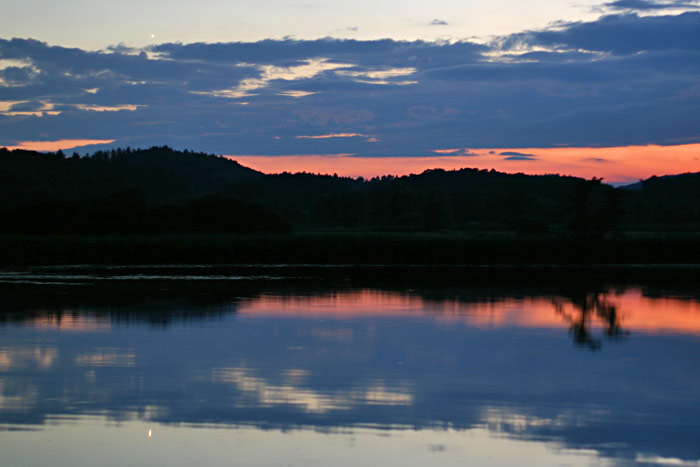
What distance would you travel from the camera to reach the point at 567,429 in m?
9.04

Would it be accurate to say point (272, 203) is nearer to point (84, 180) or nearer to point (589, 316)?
point (84, 180)

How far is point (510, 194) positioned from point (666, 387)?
4482 inches

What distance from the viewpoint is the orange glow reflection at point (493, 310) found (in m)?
18.3

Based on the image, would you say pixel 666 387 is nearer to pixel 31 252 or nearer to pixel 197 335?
pixel 197 335

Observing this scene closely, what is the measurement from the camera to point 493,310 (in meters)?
20.7

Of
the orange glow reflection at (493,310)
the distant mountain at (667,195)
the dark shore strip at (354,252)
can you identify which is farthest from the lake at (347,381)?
the distant mountain at (667,195)

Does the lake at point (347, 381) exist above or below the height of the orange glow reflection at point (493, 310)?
above

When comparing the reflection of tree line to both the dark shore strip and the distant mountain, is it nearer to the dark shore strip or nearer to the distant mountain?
the dark shore strip

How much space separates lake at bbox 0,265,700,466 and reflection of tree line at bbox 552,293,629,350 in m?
0.08


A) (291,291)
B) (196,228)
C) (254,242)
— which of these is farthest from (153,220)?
(291,291)

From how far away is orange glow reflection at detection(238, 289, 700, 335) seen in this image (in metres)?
18.3

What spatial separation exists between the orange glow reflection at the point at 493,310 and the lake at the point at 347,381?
0.07m

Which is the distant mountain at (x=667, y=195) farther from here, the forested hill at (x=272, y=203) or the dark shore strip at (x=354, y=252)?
the dark shore strip at (x=354, y=252)

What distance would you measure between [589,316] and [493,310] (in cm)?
220
